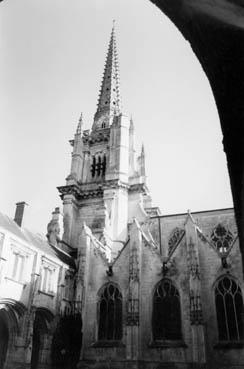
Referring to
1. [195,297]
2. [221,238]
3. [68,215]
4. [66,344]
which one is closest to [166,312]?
[195,297]

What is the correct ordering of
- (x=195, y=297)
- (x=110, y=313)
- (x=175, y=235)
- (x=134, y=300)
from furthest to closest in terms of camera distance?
(x=175, y=235) < (x=110, y=313) < (x=134, y=300) < (x=195, y=297)

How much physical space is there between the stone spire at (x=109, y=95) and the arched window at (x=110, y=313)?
2681 cm

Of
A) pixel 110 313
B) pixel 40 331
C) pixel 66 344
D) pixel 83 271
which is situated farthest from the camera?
pixel 83 271

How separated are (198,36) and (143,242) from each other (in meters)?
20.3

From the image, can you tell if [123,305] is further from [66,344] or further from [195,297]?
[195,297]

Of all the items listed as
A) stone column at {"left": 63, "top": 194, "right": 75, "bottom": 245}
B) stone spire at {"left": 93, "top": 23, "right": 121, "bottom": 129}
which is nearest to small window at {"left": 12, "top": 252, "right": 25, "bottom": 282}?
stone column at {"left": 63, "top": 194, "right": 75, "bottom": 245}

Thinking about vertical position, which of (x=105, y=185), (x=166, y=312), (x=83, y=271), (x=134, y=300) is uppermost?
(x=105, y=185)

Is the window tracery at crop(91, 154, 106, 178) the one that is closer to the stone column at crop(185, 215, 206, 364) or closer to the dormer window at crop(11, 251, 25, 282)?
the stone column at crop(185, 215, 206, 364)

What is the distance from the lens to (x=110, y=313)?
20.3 meters

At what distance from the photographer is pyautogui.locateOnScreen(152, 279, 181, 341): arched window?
18.4m

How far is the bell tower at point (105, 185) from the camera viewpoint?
3008 cm

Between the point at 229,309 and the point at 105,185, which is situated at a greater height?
the point at 105,185

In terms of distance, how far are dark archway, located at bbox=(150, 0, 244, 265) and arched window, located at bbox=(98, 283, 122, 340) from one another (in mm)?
19723

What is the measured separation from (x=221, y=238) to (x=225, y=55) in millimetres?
26288
